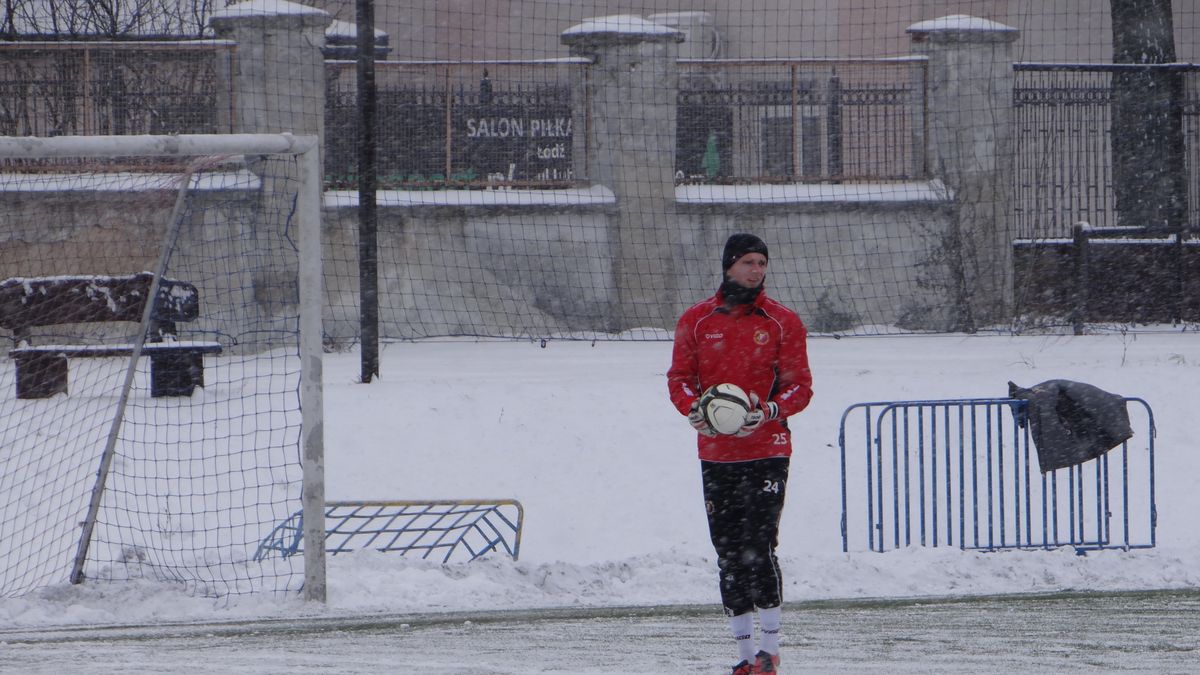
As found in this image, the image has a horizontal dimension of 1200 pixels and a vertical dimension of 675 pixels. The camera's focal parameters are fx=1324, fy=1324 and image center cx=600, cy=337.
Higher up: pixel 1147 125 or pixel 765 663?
pixel 1147 125

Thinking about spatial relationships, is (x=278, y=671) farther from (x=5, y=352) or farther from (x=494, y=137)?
(x=494, y=137)

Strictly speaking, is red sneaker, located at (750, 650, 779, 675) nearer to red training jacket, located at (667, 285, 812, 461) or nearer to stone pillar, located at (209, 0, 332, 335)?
red training jacket, located at (667, 285, 812, 461)

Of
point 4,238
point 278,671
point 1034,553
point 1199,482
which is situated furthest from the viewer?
point 4,238

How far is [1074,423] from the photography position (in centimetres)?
750

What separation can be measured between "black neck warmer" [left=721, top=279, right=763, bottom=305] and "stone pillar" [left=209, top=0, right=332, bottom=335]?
23.6ft

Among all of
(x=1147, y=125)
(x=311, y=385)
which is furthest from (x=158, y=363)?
(x=1147, y=125)

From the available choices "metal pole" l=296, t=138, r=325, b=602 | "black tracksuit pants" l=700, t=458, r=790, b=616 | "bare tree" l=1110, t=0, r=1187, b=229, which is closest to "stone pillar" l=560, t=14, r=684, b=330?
"bare tree" l=1110, t=0, r=1187, b=229

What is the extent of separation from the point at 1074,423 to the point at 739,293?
11.6ft

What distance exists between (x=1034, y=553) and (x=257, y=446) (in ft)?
16.2

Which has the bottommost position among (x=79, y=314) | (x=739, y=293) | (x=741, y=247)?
(x=79, y=314)

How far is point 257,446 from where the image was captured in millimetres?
8797

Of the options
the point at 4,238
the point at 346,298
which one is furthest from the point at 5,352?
the point at 346,298

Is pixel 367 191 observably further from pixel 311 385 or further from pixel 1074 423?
pixel 1074 423

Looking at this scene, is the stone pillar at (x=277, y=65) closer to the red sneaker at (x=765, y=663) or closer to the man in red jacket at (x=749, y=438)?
the man in red jacket at (x=749, y=438)
